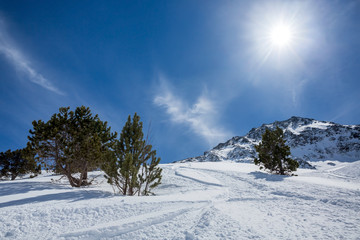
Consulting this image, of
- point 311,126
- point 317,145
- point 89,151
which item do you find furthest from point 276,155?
point 311,126

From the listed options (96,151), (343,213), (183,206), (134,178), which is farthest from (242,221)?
(96,151)

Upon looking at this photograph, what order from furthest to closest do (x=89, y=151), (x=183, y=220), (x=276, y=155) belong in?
(x=276, y=155) → (x=89, y=151) → (x=183, y=220)

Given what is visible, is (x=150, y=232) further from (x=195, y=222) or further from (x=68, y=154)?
(x=68, y=154)

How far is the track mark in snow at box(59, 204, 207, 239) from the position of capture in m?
3.72

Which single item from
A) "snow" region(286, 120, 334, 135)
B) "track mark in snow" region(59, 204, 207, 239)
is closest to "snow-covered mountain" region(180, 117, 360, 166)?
"snow" region(286, 120, 334, 135)

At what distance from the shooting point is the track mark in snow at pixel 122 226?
146 inches

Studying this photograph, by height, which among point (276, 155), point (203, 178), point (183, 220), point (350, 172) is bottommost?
point (183, 220)

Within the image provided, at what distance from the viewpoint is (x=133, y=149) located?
9.09m

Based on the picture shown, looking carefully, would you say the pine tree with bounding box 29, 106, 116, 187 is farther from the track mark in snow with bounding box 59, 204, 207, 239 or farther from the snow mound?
the snow mound

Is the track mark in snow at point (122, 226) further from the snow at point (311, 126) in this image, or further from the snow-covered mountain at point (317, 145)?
the snow at point (311, 126)

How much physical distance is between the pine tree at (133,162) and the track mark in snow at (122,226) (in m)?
3.61

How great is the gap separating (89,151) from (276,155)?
16.3 metres

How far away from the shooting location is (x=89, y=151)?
1137 cm

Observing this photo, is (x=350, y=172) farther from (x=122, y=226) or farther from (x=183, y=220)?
(x=122, y=226)
